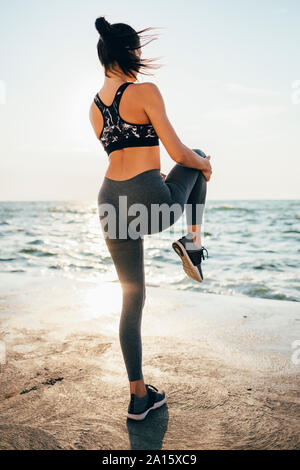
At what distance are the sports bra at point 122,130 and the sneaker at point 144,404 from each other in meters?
1.50

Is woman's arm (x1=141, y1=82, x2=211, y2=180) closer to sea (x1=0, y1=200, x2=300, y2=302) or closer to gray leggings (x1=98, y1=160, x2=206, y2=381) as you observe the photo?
gray leggings (x1=98, y1=160, x2=206, y2=381)

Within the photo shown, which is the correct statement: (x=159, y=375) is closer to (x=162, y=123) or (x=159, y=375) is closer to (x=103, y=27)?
(x=162, y=123)

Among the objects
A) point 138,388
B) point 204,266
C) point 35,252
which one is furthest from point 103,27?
point 35,252

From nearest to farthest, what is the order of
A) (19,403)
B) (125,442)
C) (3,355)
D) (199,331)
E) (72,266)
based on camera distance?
(125,442), (19,403), (3,355), (199,331), (72,266)

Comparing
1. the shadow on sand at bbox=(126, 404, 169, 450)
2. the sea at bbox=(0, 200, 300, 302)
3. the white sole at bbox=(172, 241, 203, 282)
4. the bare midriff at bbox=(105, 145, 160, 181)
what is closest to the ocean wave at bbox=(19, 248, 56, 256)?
the sea at bbox=(0, 200, 300, 302)

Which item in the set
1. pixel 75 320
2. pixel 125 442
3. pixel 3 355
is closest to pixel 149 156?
pixel 125 442

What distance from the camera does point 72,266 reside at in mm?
9312

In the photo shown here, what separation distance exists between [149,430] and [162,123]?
5.61ft

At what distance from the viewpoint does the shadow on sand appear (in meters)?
2.08

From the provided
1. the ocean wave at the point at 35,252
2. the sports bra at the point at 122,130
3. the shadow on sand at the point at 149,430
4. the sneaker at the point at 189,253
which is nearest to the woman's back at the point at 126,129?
the sports bra at the point at 122,130

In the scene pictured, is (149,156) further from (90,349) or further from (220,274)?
(220,274)

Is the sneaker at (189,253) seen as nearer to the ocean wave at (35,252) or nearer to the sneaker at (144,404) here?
the sneaker at (144,404)

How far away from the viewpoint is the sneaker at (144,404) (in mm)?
2326
